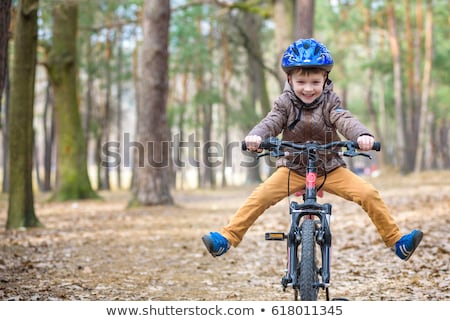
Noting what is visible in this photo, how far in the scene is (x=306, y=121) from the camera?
5.41 meters

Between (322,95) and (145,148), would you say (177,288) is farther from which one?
(145,148)

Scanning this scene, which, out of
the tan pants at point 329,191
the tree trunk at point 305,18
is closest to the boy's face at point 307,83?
the tan pants at point 329,191

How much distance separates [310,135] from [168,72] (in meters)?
17.6

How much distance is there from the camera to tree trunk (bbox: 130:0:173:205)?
56.6 feet

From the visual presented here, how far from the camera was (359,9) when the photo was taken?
35.8 m

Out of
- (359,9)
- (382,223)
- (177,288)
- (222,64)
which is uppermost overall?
(359,9)

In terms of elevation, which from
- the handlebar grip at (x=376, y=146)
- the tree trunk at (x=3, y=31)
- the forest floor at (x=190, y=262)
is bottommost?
the forest floor at (x=190, y=262)

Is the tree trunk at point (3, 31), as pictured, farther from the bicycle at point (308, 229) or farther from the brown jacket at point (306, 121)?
the bicycle at point (308, 229)

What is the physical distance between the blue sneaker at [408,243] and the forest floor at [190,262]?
1301 mm

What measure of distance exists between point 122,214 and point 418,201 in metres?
6.84

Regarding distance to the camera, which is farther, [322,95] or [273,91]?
[273,91]

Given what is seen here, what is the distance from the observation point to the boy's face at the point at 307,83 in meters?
5.31

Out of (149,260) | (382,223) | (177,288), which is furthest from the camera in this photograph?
(149,260)

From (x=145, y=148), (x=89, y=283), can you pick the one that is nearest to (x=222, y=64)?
(x=145, y=148)
